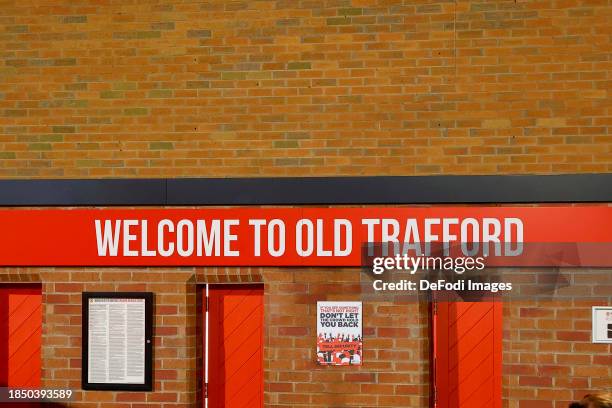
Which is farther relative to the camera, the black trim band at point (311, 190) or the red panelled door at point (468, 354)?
the red panelled door at point (468, 354)

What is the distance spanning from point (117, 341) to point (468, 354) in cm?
361

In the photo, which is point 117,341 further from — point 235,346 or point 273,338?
point 273,338

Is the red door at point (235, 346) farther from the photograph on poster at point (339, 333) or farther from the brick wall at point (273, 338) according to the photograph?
the photograph on poster at point (339, 333)

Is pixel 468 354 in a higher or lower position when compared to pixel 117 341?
lower

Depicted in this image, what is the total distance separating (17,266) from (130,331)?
55.0 inches

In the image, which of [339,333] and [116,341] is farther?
[116,341]

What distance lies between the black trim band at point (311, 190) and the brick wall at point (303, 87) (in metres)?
0.13

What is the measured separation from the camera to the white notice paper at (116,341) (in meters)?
10.6

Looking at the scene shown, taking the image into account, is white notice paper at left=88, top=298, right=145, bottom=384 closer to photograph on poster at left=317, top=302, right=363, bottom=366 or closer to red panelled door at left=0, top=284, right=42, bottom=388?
red panelled door at left=0, top=284, right=42, bottom=388

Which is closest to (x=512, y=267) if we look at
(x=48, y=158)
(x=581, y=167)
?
(x=581, y=167)

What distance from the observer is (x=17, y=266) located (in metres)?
10.8

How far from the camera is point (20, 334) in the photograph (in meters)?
11.0

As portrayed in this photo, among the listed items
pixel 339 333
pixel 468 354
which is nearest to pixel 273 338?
pixel 339 333

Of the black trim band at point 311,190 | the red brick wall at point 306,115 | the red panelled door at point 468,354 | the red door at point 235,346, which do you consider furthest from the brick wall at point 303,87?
the red panelled door at point 468,354
